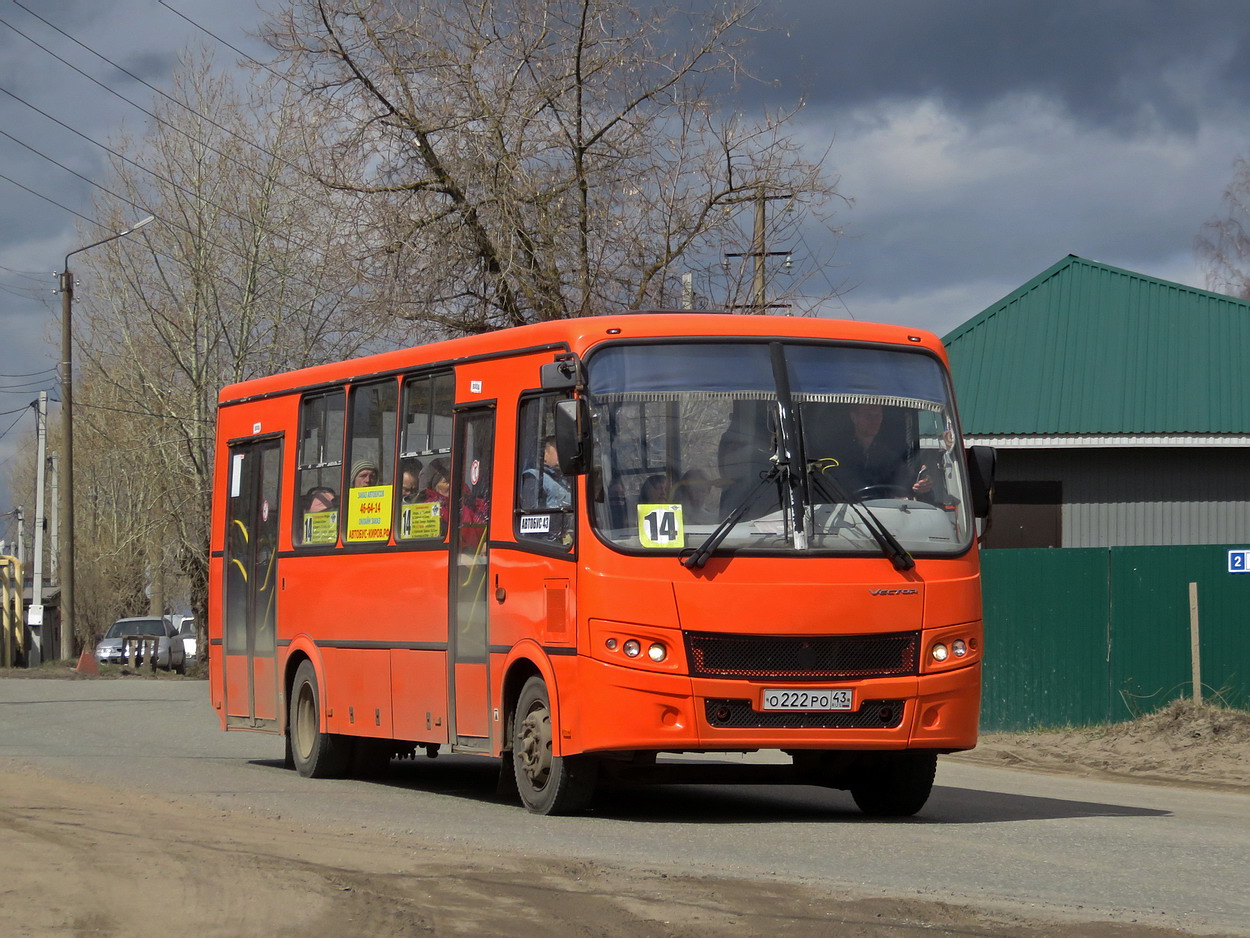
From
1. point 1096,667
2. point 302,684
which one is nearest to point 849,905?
point 302,684

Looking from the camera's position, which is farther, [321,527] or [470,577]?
[321,527]

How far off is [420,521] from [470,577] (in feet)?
→ 3.18

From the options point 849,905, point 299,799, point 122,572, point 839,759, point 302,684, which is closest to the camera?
point 849,905

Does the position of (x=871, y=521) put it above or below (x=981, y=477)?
below

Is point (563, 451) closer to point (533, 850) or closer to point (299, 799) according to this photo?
point (533, 850)

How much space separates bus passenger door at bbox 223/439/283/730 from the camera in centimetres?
1630

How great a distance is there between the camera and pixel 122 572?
7494 cm

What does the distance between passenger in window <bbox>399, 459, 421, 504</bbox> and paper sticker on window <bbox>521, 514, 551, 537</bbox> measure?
5.95ft

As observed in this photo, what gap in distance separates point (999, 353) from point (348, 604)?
16.2m

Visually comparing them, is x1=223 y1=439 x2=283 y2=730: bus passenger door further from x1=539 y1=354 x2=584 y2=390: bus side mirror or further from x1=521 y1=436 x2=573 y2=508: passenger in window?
x1=539 y1=354 x2=584 y2=390: bus side mirror

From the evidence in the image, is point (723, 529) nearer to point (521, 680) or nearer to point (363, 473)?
point (521, 680)

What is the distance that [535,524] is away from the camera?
11758 mm

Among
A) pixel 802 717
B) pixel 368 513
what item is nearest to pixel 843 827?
pixel 802 717

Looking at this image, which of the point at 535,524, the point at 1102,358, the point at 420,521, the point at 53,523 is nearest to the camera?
the point at 535,524
